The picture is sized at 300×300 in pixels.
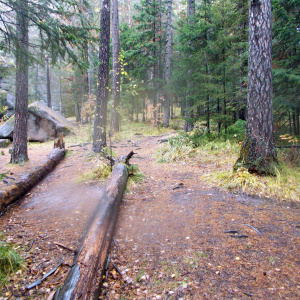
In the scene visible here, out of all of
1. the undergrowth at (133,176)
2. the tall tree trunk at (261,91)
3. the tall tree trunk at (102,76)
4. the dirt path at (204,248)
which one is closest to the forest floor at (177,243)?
the dirt path at (204,248)

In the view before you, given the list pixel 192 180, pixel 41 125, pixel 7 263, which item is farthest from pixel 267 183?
pixel 41 125

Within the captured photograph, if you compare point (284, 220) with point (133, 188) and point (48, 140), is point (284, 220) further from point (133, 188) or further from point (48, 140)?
point (48, 140)

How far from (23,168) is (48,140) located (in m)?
7.75

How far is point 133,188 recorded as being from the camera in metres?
5.18

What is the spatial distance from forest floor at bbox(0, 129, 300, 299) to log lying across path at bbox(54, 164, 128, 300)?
15 centimetres

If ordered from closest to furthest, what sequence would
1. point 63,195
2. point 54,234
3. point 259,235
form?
point 259,235 < point 54,234 < point 63,195

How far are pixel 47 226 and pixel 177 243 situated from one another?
224 centimetres

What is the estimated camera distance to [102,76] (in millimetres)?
7969

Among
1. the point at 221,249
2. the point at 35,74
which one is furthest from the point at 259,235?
the point at 35,74

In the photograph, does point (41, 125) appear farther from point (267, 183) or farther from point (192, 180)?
point (267, 183)

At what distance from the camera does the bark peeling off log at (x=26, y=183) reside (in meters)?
4.40

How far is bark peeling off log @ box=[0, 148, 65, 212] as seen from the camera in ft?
14.4

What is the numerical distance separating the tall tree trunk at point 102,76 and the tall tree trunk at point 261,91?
5.03 m

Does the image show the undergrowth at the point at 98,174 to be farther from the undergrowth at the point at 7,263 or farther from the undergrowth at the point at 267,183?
the undergrowth at the point at 7,263
